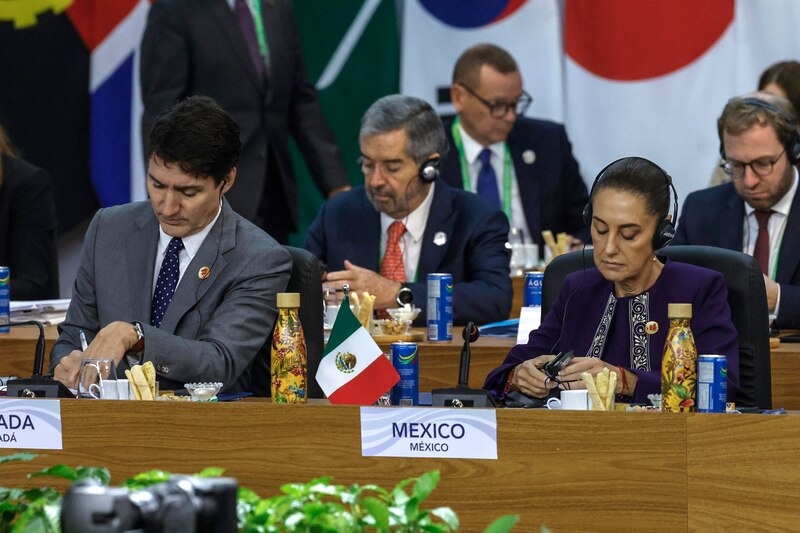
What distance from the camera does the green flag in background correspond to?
6469 mm

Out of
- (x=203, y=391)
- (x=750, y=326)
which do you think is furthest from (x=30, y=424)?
(x=750, y=326)

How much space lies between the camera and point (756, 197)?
14.4 feet

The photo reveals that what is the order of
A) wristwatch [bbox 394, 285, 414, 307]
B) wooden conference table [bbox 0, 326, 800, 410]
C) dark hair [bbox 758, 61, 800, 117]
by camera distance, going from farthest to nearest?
dark hair [bbox 758, 61, 800, 117] < wristwatch [bbox 394, 285, 414, 307] < wooden conference table [bbox 0, 326, 800, 410]

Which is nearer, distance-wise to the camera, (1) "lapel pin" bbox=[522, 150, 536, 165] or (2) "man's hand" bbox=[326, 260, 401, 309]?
(2) "man's hand" bbox=[326, 260, 401, 309]

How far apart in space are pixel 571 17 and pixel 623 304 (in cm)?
338

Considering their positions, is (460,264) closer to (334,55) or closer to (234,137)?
(234,137)

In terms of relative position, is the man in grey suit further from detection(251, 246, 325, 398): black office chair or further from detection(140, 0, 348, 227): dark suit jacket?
detection(140, 0, 348, 227): dark suit jacket

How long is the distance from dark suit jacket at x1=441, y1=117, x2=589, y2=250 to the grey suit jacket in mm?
2531

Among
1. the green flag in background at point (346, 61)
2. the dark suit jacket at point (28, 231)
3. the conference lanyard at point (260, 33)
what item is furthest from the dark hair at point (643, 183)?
the green flag in background at point (346, 61)

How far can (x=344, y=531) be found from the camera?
1471 millimetres

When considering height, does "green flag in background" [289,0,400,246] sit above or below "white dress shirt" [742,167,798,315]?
above

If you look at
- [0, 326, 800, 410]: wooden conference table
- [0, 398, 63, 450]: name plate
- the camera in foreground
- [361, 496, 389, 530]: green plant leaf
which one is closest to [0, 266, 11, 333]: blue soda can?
[0, 326, 800, 410]: wooden conference table

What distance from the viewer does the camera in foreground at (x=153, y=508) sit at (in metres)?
1.22

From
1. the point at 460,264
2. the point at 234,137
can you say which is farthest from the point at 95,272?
the point at 460,264
